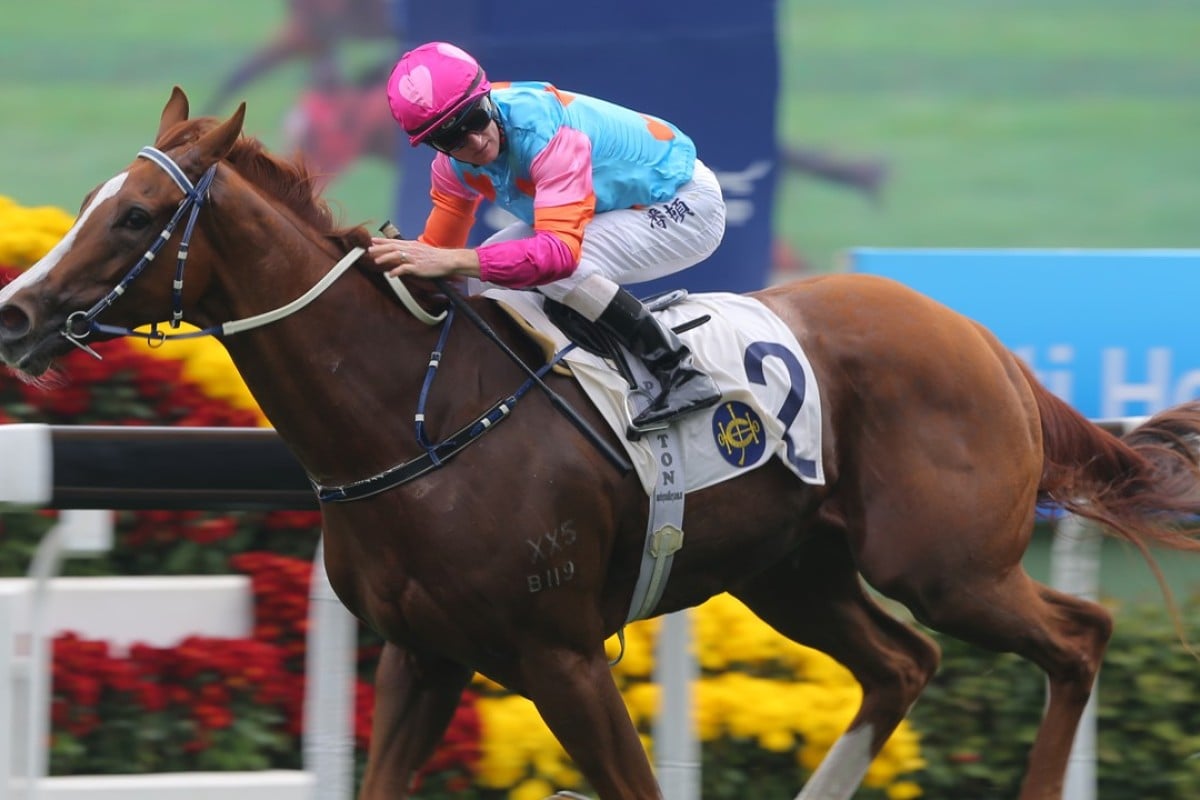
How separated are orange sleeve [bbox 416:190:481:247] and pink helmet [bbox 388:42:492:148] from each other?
0.38 m

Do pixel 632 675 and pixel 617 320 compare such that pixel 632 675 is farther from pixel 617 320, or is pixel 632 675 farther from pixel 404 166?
pixel 404 166

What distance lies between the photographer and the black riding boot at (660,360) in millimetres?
3672

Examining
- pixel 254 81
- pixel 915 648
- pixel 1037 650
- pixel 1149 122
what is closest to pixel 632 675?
pixel 915 648

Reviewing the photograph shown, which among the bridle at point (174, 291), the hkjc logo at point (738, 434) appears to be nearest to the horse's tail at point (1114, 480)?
the hkjc logo at point (738, 434)

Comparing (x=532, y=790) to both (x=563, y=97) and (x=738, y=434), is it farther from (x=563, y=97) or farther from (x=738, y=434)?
(x=563, y=97)

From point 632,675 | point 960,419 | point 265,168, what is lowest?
point 632,675

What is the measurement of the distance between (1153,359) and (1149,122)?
48.9ft

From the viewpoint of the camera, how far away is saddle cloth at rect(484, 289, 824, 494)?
3.68 m

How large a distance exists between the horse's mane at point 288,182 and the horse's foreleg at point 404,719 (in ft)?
2.94

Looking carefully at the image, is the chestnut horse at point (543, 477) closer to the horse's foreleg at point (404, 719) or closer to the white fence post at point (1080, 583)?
the horse's foreleg at point (404, 719)

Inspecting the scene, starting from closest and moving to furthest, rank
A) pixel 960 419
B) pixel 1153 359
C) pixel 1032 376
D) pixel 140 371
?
pixel 960 419 → pixel 1032 376 → pixel 140 371 → pixel 1153 359

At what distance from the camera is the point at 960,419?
4062 millimetres

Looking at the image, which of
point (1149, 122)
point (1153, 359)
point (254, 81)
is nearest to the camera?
point (1153, 359)

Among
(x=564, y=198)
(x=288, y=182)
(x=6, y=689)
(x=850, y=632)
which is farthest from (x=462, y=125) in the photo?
(x=850, y=632)
